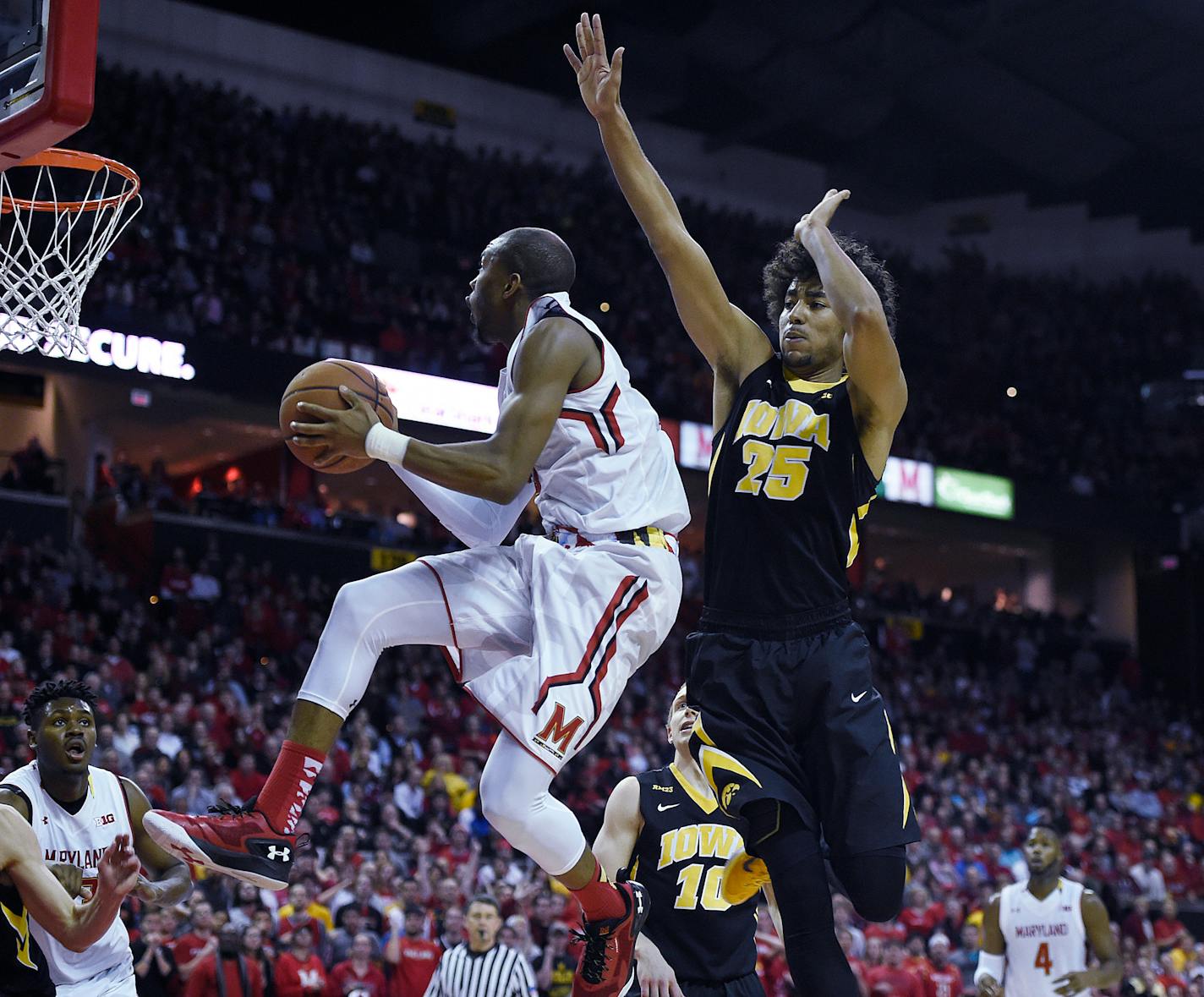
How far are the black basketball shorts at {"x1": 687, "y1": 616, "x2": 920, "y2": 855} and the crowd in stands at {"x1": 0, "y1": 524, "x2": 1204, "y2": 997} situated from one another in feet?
17.4

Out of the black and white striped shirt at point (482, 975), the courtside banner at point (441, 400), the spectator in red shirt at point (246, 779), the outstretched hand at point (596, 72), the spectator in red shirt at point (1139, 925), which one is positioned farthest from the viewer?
the courtside banner at point (441, 400)

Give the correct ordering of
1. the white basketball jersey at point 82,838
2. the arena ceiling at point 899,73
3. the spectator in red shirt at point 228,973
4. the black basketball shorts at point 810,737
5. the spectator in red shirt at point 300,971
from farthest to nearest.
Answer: the arena ceiling at point 899,73 < the spectator in red shirt at point 300,971 < the spectator in red shirt at point 228,973 < the white basketball jersey at point 82,838 < the black basketball shorts at point 810,737

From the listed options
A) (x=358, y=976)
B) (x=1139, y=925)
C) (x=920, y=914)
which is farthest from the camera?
(x=1139, y=925)

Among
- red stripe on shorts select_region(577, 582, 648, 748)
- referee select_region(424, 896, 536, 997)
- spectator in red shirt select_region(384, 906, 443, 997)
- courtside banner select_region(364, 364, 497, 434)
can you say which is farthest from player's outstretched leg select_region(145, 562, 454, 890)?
courtside banner select_region(364, 364, 497, 434)

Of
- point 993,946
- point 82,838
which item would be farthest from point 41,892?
point 993,946

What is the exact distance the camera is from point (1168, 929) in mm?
14953

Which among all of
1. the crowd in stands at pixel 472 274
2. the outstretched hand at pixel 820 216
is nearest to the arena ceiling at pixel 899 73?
the crowd in stands at pixel 472 274

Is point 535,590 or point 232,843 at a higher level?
point 535,590

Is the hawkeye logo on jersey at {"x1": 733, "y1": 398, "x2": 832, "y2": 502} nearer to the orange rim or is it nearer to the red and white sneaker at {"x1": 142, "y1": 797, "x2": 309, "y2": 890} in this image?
the red and white sneaker at {"x1": 142, "y1": 797, "x2": 309, "y2": 890}

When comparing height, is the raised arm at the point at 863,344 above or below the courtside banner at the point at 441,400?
below

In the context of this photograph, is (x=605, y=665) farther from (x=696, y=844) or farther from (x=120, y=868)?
(x=696, y=844)

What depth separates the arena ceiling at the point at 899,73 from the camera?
23047 mm

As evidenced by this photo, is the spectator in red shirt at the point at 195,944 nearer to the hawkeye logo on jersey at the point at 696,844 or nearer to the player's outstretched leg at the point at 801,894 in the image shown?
the hawkeye logo on jersey at the point at 696,844

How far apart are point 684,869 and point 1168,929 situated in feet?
35.3
